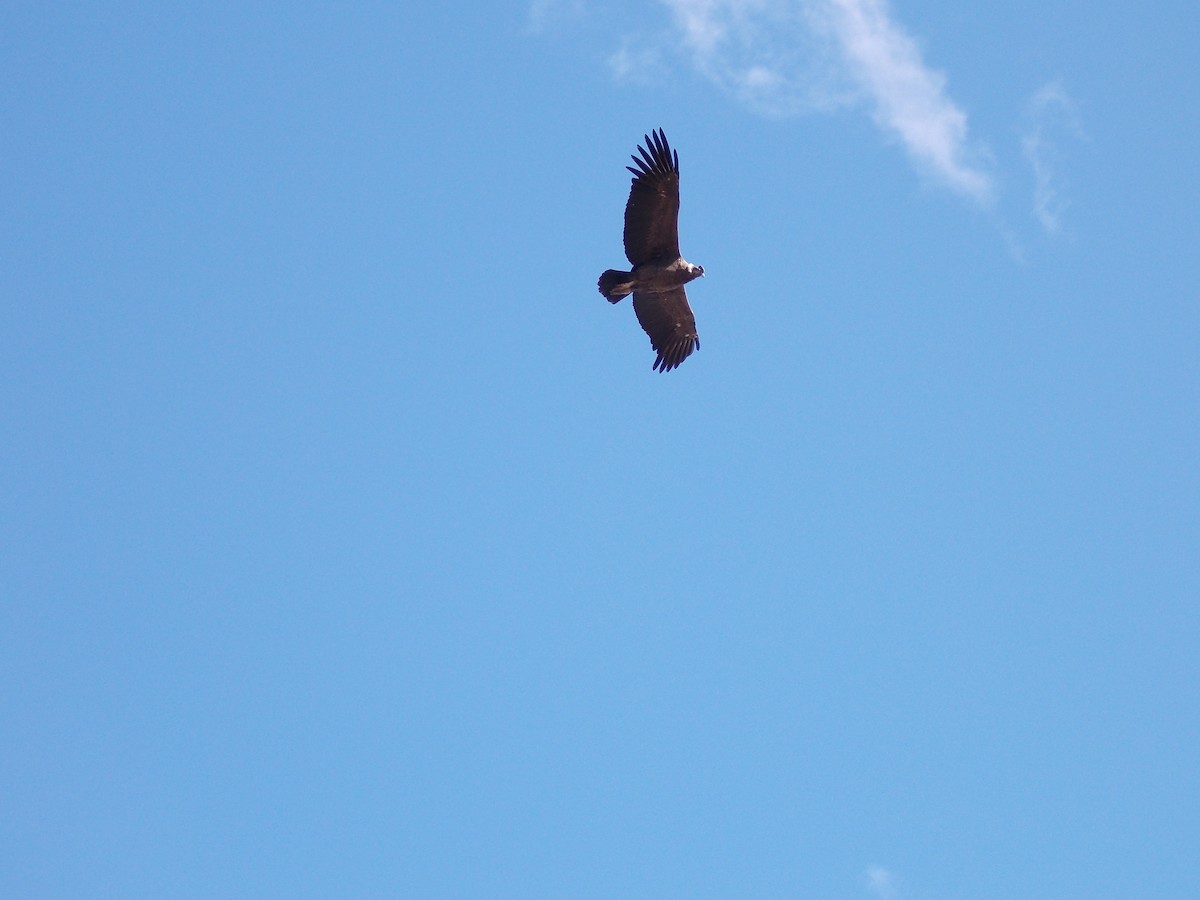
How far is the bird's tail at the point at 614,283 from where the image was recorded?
79.1ft

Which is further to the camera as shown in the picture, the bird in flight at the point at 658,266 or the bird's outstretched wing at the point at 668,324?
the bird's outstretched wing at the point at 668,324

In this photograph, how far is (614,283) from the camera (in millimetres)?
24141

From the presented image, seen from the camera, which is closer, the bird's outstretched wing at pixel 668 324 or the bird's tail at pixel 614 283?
the bird's tail at pixel 614 283

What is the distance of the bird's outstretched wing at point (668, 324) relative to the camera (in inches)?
990

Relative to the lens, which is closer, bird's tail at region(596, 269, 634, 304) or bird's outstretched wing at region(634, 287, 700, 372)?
bird's tail at region(596, 269, 634, 304)

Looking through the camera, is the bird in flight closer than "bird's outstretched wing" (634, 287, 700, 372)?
Yes

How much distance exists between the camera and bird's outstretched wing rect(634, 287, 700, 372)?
25.1 metres

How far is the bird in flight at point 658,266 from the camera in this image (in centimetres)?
2331

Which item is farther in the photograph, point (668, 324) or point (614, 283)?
point (668, 324)

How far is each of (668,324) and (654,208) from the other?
2.50 m

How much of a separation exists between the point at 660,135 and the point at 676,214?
1.29 m

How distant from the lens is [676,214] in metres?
23.7

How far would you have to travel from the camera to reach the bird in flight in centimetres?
2331

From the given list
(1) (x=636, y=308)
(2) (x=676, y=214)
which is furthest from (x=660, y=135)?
(1) (x=636, y=308)
